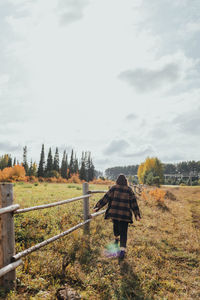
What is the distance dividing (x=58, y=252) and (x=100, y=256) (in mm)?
1057

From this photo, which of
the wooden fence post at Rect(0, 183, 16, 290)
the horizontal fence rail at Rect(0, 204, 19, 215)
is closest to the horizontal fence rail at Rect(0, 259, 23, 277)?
the wooden fence post at Rect(0, 183, 16, 290)

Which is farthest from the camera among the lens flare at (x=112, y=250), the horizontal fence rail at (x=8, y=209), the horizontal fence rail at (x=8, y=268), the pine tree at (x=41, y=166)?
the pine tree at (x=41, y=166)

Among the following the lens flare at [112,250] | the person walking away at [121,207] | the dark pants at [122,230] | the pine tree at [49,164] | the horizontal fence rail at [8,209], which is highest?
the pine tree at [49,164]

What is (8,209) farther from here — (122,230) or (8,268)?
(122,230)

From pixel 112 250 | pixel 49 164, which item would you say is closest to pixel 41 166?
pixel 49 164

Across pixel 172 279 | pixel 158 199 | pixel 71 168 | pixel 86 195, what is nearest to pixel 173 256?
pixel 172 279

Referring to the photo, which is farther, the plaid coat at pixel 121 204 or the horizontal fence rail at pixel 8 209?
the plaid coat at pixel 121 204

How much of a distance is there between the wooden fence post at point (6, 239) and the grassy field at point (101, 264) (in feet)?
0.73

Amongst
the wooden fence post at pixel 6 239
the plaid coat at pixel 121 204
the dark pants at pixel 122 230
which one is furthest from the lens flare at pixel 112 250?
the wooden fence post at pixel 6 239

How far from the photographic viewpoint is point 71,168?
82.2 metres

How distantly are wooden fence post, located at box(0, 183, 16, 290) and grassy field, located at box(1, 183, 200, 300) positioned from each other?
0.22 meters

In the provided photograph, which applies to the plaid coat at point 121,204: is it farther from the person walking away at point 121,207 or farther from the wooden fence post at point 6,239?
the wooden fence post at point 6,239

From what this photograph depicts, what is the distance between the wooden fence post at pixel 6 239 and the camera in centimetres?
342

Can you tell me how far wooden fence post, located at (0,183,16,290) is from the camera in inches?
135
